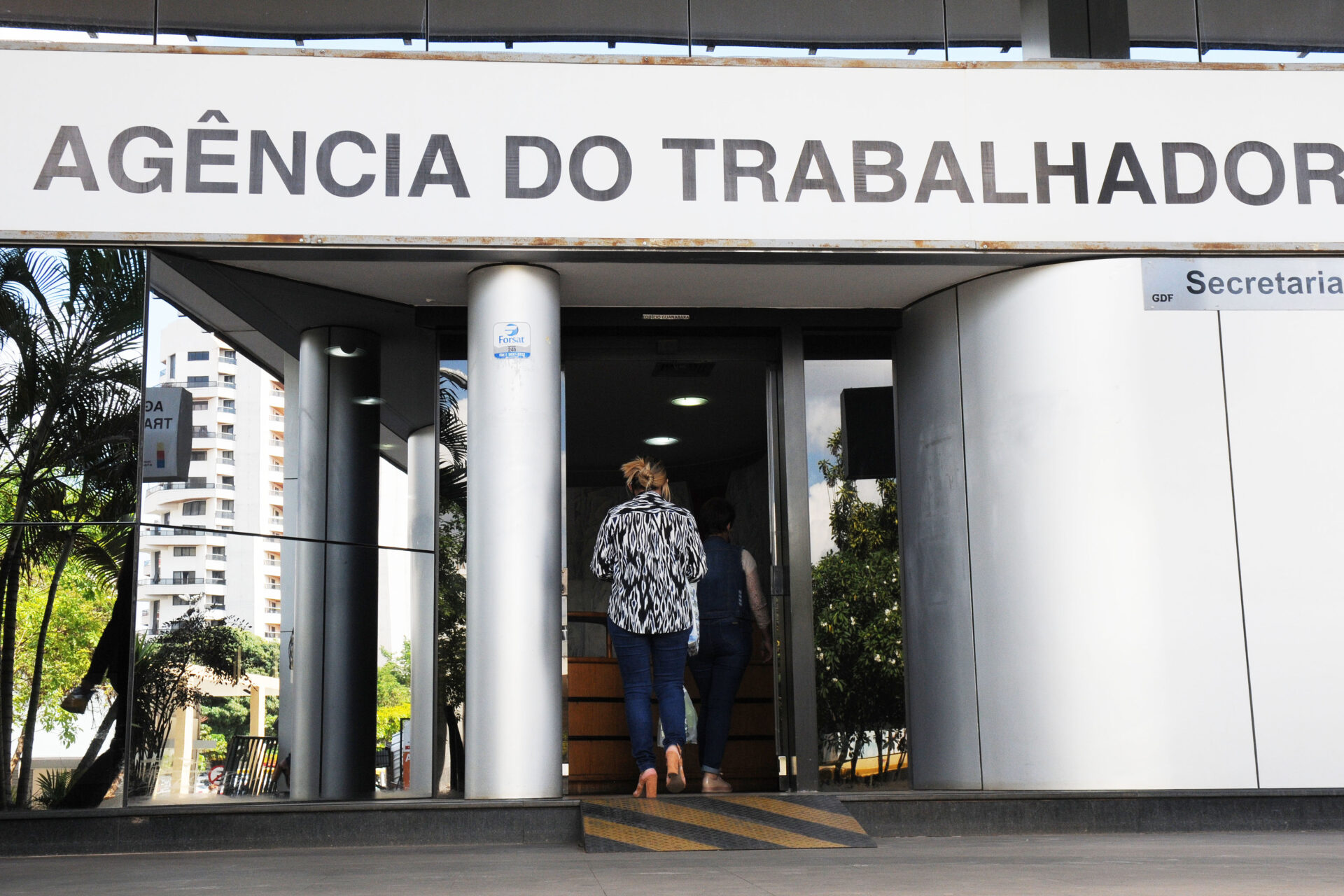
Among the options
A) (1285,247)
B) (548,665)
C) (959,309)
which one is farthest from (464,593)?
(1285,247)

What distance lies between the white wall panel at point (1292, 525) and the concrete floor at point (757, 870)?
71 centimetres

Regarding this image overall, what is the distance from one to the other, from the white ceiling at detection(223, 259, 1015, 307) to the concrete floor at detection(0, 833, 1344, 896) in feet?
9.44

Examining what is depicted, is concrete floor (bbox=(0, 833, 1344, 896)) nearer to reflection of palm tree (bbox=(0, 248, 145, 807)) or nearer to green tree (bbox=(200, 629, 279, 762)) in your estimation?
green tree (bbox=(200, 629, 279, 762))

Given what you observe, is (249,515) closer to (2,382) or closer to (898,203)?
(2,382)

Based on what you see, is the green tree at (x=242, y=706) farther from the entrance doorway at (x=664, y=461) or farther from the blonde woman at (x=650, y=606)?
the blonde woman at (x=650, y=606)

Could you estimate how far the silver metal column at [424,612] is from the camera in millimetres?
7094

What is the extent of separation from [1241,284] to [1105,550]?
158cm

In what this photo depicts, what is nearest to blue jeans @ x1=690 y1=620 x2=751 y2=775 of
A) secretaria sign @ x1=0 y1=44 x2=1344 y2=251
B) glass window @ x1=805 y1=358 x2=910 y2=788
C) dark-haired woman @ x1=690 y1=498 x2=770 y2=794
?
dark-haired woman @ x1=690 y1=498 x2=770 y2=794

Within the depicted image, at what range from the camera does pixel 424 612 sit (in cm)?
727

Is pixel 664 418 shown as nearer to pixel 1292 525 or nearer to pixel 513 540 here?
pixel 513 540

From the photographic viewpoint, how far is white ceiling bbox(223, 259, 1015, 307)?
670cm

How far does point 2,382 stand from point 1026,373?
5.12m

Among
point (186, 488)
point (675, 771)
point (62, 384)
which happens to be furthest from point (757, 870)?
point (62, 384)

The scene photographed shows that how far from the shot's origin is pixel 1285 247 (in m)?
6.76
